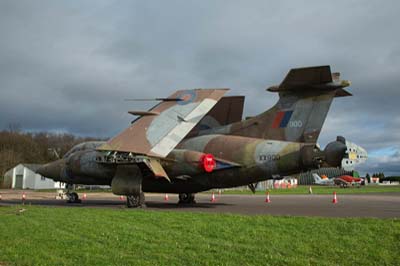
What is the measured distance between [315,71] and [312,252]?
10657 millimetres

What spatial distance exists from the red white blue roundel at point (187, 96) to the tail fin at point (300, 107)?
3.23 m

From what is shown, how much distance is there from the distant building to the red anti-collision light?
2263 inches

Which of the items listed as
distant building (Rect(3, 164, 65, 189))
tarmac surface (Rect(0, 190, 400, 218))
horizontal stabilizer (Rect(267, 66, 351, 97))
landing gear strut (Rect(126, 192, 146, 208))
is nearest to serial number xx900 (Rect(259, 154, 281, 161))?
tarmac surface (Rect(0, 190, 400, 218))

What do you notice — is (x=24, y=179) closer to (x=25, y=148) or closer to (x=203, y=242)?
(x=25, y=148)

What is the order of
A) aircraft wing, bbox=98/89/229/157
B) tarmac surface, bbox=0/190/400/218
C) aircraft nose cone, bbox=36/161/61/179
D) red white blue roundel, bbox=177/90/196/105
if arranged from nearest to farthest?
tarmac surface, bbox=0/190/400/218 → aircraft wing, bbox=98/89/229/157 → red white blue roundel, bbox=177/90/196/105 → aircraft nose cone, bbox=36/161/61/179

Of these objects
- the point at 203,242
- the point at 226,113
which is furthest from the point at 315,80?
the point at 203,242

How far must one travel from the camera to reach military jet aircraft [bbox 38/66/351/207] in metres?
16.3

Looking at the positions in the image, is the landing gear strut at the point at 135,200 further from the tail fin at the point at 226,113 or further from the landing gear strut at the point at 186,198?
the tail fin at the point at 226,113

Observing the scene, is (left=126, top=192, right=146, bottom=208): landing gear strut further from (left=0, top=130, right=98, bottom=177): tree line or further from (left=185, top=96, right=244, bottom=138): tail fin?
(left=0, top=130, right=98, bottom=177): tree line

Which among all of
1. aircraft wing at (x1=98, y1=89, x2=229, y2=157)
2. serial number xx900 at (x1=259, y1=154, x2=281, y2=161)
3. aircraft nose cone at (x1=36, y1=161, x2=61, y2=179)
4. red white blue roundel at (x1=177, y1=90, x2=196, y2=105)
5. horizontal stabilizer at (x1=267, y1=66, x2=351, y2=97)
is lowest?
aircraft nose cone at (x1=36, y1=161, x2=61, y2=179)

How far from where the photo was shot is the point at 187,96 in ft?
58.6

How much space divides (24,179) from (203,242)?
68915 millimetres

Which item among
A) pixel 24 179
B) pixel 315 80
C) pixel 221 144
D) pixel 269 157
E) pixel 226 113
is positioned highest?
pixel 315 80

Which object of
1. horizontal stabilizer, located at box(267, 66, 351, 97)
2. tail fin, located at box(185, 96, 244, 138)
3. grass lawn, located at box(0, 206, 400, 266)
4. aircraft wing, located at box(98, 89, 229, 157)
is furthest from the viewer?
tail fin, located at box(185, 96, 244, 138)
